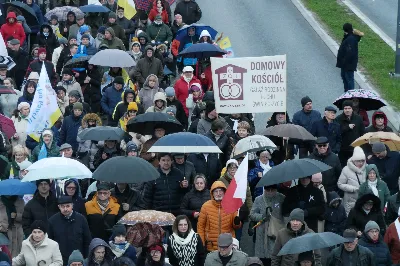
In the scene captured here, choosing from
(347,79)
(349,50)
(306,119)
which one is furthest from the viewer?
(347,79)

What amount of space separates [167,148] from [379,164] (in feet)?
11.0

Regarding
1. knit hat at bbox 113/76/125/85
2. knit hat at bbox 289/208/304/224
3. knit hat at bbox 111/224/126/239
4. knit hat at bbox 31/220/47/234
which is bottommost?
knit hat at bbox 111/224/126/239

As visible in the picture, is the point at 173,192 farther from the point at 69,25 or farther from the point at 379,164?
the point at 69,25

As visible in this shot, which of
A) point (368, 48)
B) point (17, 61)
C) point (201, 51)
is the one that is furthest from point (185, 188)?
point (368, 48)

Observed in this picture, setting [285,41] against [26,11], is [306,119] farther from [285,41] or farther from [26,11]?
[285,41]

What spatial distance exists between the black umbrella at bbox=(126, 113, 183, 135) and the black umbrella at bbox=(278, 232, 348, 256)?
558cm

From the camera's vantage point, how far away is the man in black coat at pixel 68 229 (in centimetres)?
2000

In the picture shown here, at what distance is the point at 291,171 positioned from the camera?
20375 mm

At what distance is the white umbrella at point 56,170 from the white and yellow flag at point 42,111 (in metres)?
3.58

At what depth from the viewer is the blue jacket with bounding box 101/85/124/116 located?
1061 inches

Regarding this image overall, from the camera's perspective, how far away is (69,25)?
108 feet

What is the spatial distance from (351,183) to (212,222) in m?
2.57

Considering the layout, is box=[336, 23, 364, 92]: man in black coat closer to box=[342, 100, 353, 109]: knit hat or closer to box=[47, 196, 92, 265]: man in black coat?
box=[342, 100, 353, 109]: knit hat

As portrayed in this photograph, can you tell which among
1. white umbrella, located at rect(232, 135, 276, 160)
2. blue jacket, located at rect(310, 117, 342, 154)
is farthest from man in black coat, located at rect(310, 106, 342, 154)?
white umbrella, located at rect(232, 135, 276, 160)
